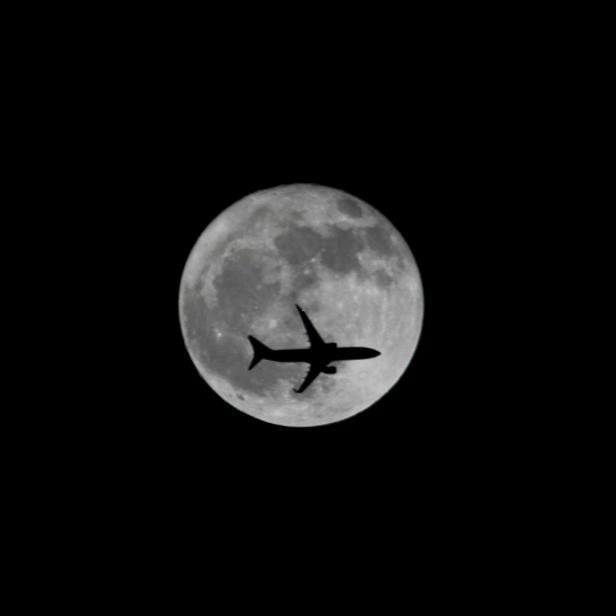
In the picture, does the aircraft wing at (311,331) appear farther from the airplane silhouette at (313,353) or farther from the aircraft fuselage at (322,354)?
the aircraft fuselage at (322,354)

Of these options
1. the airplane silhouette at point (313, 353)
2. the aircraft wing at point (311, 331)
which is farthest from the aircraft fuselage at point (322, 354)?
the aircraft wing at point (311, 331)

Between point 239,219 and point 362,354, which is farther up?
point 239,219

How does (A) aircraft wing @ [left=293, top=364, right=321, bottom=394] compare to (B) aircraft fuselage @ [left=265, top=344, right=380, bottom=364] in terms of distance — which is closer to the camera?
(B) aircraft fuselage @ [left=265, top=344, right=380, bottom=364]

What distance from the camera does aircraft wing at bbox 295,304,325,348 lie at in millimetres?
7980

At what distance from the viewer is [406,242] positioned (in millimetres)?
9359

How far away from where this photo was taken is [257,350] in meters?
8.21

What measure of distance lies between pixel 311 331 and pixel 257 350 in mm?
752

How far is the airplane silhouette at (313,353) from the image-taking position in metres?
8.11

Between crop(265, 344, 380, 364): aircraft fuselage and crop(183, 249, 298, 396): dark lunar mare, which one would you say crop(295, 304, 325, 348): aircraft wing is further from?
crop(183, 249, 298, 396): dark lunar mare

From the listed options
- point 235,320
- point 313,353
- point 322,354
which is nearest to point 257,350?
point 235,320

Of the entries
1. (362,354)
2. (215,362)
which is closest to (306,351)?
(362,354)

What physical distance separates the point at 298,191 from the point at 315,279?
1.60m

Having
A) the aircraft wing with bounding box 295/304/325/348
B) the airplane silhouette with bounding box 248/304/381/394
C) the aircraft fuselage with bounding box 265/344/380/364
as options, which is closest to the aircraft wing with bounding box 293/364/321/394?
the airplane silhouette with bounding box 248/304/381/394

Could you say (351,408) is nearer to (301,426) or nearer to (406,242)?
(301,426)
